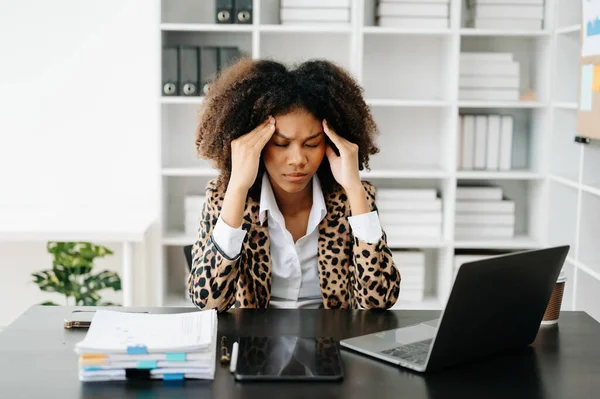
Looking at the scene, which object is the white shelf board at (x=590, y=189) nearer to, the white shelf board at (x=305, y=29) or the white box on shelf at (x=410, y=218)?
the white box on shelf at (x=410, y=218)

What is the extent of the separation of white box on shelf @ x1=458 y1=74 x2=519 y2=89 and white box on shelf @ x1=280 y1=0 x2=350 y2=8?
0.64 metres

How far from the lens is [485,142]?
373 cm

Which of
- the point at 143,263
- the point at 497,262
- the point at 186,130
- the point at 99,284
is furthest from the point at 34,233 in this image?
the point at 497,262

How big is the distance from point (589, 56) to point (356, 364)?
2137mm

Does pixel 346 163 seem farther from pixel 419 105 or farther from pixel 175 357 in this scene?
pixel 419 105

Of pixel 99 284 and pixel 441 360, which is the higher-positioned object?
pixel 441 360

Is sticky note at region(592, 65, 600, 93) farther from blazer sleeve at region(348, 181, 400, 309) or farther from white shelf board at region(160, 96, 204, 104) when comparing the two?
white shelf board at region(160, 96, 204, 104)

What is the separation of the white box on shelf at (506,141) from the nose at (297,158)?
194 centimetres

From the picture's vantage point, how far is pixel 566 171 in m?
3.65

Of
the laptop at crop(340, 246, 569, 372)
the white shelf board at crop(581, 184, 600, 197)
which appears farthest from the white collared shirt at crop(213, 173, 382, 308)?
the white shelf board at crop(581, 184, 600, 197)

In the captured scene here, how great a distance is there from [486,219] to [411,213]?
358 millimetres

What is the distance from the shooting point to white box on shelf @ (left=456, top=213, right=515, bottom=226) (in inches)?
148

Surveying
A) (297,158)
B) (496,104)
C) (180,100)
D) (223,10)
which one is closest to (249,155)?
(297,158)

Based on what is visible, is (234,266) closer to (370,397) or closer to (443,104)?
(370,397)
